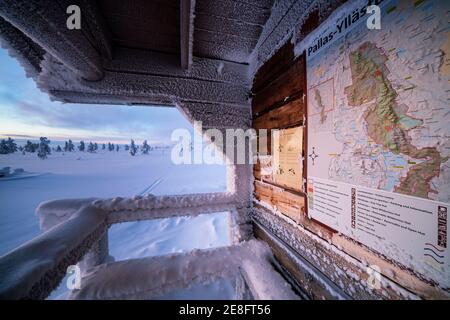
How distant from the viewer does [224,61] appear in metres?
2.23

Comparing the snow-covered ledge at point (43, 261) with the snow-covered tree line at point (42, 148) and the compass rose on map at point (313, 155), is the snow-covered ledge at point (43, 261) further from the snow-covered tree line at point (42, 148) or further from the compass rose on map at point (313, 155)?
the snow-covered tree line at point (42, 148)

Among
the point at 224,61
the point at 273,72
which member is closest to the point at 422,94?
the point at 273,72

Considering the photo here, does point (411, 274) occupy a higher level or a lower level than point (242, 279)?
higher

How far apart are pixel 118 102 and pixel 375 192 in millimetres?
2694

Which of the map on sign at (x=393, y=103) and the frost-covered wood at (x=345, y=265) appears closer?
the map on sign at (x=393, y=103)

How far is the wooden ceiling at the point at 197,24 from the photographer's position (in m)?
1.44

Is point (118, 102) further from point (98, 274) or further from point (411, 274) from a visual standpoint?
point (411, 274)

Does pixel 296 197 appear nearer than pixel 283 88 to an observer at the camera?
Yes

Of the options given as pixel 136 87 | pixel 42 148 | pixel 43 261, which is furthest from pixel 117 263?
pixel 42 148

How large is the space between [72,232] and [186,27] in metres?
1.84

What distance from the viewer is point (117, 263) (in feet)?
5.63

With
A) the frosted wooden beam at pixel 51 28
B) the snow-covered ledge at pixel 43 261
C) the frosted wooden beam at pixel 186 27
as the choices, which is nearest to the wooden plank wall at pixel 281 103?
the frosted wooden beam at pixel 186 27

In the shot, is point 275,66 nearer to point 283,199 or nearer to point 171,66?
point 171,66

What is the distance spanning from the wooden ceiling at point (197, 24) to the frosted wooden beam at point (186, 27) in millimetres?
221
